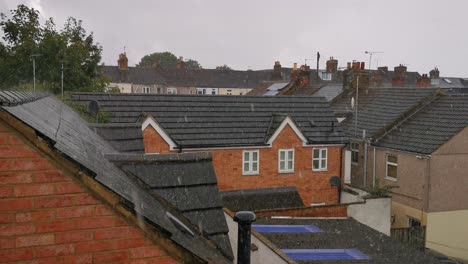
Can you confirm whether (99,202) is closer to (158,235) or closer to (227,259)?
(158,235)

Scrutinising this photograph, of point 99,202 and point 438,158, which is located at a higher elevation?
point 99,202

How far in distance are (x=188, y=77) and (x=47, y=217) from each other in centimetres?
6680

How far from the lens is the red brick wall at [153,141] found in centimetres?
1812

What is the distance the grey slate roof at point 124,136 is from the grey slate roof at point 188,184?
3.48 metres

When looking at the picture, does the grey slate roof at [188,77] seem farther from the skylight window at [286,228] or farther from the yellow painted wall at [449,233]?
the skylight window at [286,228]

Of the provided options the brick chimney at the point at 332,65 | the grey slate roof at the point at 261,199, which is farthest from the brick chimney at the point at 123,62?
the grey slate roof at the point at 261,199

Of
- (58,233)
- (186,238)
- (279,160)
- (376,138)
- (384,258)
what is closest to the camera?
(58,233)

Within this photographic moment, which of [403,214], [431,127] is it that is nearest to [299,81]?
[431,127]

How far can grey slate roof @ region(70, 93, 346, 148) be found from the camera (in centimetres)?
1922

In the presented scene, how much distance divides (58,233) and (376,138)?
2360 cm

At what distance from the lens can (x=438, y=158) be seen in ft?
68.9

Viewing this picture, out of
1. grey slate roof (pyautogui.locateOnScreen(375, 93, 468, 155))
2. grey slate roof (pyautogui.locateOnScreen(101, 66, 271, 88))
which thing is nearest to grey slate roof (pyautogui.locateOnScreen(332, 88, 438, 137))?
grey slate roof (pyautogui.locateOnScreen(375, 93, 468, 155))

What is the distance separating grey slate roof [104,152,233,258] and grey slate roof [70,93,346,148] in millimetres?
13789

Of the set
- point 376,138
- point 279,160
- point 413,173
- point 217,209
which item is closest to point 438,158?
point 413,173
